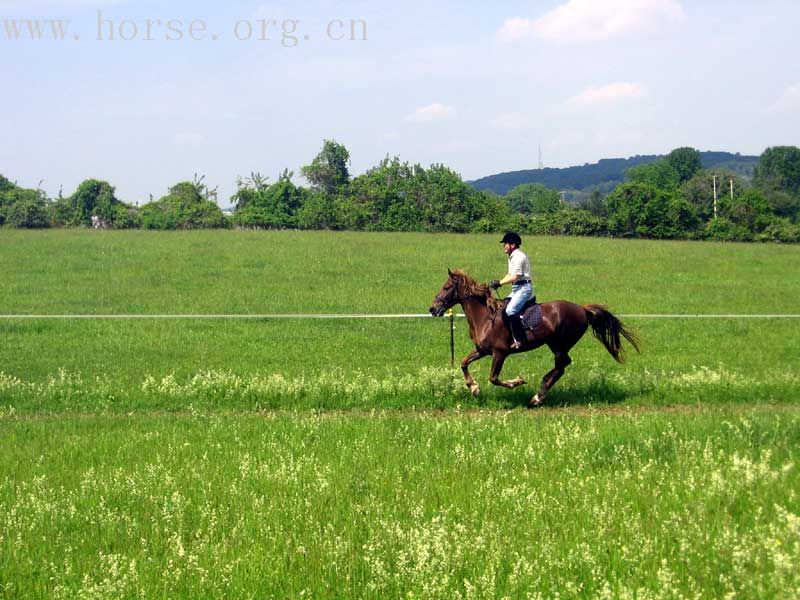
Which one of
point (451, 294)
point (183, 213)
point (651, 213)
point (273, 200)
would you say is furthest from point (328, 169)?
point (451, 294)

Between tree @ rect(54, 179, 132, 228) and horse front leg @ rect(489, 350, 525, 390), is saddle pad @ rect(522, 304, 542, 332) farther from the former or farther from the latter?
tree @ rect(54, 179, 132, 228)

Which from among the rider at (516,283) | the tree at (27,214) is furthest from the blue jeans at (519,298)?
the tree at (27,214)

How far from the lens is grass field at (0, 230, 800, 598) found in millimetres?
6926

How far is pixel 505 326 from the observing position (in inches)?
590

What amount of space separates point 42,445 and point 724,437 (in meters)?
8.80

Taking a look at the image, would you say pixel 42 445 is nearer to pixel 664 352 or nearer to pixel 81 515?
pixel 81 515

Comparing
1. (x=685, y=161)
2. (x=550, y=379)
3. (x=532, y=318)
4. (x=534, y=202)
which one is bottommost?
(x=550, y=379)

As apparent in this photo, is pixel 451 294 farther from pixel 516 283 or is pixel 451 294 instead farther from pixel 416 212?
pixel 416 212

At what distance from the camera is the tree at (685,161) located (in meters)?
146

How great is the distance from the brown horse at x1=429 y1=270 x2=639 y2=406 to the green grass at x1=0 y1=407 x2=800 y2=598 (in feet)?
8.79

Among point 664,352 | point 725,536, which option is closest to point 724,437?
point 725,536

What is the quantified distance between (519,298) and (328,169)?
321 ft

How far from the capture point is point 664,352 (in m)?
22.5

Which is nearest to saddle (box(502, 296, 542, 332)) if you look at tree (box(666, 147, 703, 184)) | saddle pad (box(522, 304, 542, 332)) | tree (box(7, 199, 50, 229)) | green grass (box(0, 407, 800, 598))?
saddle pad (box(522, 304, 542, 332))
